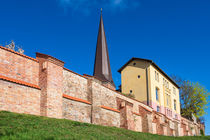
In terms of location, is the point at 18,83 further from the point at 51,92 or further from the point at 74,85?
the point at 74,85

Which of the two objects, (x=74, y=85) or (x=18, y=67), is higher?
(x=18, y=67)

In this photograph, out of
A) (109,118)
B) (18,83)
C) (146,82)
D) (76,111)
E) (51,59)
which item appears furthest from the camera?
(146,82)

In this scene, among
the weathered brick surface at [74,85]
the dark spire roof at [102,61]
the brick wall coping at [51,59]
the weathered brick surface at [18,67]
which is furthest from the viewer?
the dark spire roof at [102,61]

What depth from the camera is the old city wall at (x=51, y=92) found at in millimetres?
13164

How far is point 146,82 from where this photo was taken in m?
35.7

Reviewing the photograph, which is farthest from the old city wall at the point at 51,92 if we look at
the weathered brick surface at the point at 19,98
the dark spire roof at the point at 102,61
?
the dark spire roof at the point at 102,61

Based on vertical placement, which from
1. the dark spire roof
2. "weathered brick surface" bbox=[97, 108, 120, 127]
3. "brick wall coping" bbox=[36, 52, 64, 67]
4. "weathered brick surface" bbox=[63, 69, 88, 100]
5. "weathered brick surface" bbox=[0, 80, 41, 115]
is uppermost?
the dark spire roof

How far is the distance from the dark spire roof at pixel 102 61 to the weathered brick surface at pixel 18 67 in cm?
2457

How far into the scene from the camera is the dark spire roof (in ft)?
132

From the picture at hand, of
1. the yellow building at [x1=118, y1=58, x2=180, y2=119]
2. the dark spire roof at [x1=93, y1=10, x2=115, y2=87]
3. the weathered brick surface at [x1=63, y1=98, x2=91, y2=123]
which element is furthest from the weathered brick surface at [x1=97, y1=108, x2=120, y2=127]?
the dark spire roof at [x1=93, y1=10, x2=115, y2=87]

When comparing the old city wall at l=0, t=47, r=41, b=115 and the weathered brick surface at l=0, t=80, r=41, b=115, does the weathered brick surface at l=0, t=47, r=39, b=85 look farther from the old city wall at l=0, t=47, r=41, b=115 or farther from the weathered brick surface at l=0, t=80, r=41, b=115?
the weathered brick surface at l=0, t=80, r=41, b=115

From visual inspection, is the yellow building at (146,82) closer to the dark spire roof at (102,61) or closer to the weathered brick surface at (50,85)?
the dark spire roof at (102,61)

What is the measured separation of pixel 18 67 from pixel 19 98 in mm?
1946

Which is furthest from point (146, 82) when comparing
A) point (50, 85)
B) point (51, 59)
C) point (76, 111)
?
point (50, 85)
